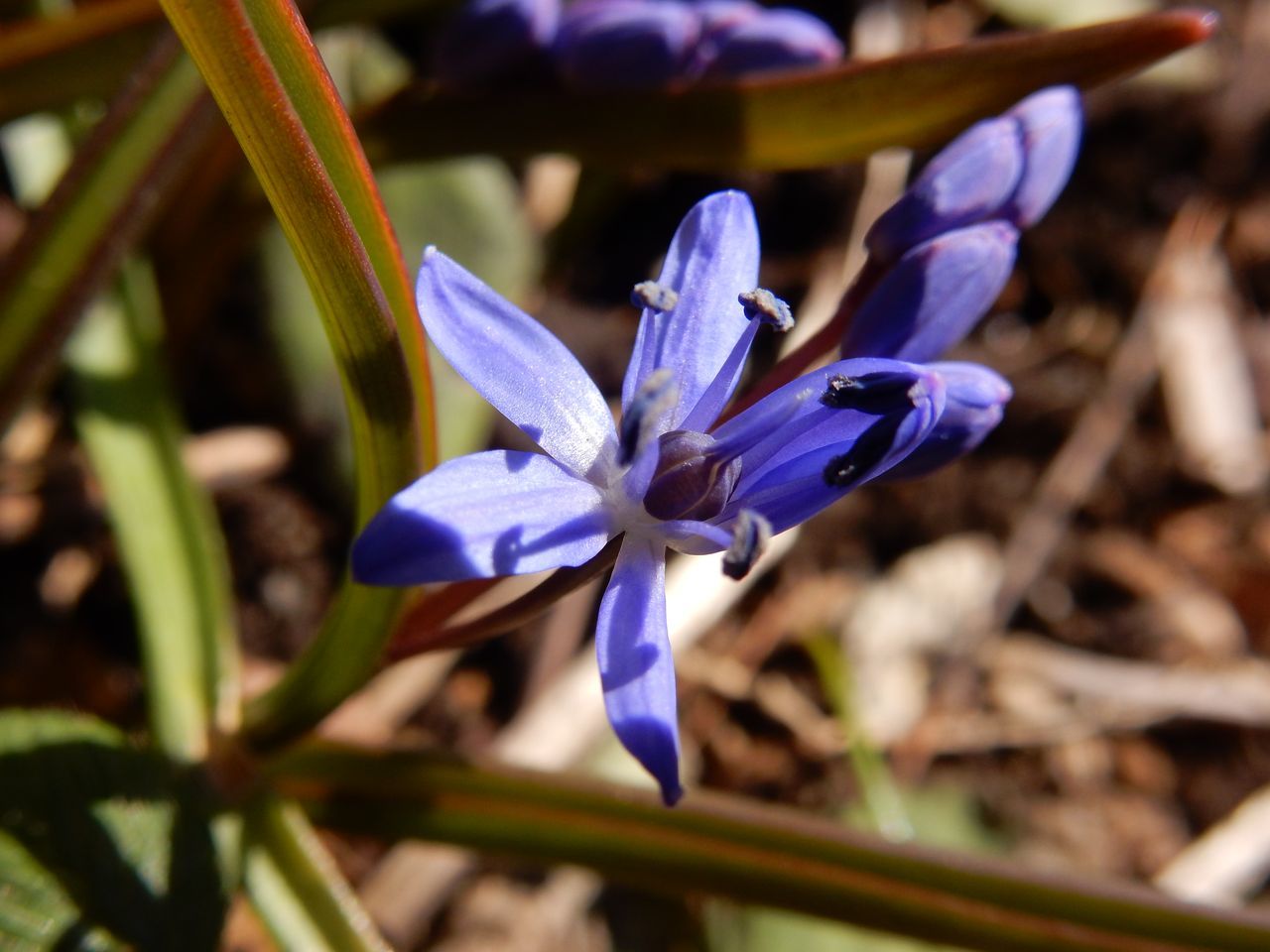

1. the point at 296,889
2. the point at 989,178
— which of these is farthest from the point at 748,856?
the point at 989,178

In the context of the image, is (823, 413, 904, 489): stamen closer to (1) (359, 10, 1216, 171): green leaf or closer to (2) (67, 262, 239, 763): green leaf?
(1) (359, 10, 1216, 171): green leaf

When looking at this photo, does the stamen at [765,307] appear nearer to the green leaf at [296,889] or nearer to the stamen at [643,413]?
the stamen at [643,413]

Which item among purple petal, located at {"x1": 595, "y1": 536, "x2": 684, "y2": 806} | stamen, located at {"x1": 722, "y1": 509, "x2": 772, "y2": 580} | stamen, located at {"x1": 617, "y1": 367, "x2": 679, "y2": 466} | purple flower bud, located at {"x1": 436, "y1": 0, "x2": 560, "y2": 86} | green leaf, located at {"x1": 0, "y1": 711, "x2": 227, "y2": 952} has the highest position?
purple flower bud, located at {"x1": 436, "y1": 0, "x2": 560, "y2": 86}

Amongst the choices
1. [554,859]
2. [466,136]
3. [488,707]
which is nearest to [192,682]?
[554,859]

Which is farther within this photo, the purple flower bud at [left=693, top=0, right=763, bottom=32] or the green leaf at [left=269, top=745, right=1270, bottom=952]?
the purple flower bud at [left=693, top=0, right=763, bottom=32]

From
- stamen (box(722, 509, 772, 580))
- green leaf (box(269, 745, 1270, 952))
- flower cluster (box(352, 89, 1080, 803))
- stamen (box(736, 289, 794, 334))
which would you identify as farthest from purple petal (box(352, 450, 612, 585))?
green leaf (box(269, 745, 1270, 952))

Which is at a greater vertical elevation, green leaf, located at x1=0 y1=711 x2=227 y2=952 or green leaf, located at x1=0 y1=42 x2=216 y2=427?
green leaf, located at x1=0 y1=42 x2=216 y2=427

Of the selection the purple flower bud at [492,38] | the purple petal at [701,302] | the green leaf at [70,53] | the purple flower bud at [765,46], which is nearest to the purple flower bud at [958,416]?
the purple petal at [701,302]

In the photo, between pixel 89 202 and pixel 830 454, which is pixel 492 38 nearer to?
pixel 89 202
